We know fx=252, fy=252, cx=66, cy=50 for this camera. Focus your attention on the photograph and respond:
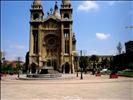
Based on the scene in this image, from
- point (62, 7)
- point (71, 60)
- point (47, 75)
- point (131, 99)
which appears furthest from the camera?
point (62, 7)

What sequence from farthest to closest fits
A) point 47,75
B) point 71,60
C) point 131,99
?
1. point 71,60
2. point 47,75
3. point 131,99

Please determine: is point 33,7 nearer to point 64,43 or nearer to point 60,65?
point 64,43

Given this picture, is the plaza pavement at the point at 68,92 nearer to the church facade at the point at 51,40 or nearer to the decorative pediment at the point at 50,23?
the church facade at the point at 51,40

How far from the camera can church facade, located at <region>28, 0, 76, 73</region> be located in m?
84.1

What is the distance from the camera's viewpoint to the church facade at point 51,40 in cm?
8406

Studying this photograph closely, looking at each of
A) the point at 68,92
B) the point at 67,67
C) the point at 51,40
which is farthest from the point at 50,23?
the point at 68,92

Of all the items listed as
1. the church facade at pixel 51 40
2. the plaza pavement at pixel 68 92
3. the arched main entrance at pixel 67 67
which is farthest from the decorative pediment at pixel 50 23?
the plaza pavement at pixel 68 92

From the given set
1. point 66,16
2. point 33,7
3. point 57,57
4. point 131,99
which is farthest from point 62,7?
point 131,99

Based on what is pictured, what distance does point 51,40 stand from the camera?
87.8m

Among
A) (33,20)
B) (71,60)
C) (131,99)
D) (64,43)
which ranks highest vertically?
(33,20)

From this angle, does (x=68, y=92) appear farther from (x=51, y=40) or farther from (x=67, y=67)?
(x=51, y=40)

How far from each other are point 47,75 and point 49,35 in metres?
44.9

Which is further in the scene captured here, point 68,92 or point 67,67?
point 67,67

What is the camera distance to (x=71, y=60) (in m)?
83.6
